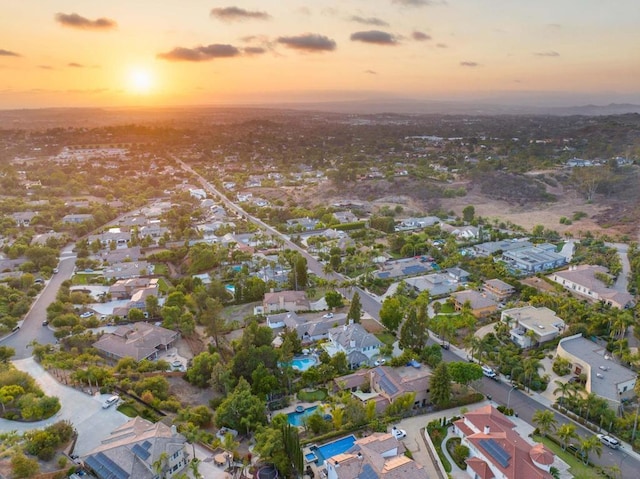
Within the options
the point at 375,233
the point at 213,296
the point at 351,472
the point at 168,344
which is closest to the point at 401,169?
the point at 375,233

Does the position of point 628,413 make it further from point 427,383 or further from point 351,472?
point 351,472

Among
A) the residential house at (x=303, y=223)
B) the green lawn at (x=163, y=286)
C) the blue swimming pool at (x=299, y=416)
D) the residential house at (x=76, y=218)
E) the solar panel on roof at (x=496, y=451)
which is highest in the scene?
the residential house at (x=76, y=218)

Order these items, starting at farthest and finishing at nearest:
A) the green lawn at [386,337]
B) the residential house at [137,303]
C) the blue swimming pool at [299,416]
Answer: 1. the residential house at [137,303]
2. the green lawn at [386,337]
3. the blue swimming pool at [299,416]

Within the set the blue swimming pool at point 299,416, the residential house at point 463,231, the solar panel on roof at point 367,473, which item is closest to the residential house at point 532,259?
the residential house at point 463,231

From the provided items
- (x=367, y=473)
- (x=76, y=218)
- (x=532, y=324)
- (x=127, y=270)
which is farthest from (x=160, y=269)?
(x=532, y=324)

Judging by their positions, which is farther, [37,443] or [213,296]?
[213,296]

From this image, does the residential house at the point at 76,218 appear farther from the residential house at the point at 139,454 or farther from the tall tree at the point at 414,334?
the tall tree at the point at 414,334
